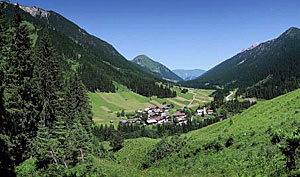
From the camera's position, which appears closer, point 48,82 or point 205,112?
point 48,82

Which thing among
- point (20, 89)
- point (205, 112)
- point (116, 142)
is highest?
point (20, 89)

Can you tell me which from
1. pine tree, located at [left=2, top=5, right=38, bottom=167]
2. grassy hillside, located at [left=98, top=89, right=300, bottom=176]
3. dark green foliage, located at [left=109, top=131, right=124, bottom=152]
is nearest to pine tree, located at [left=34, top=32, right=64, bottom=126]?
pine tree, located at [left=2, top=5, right=38, bottom=167]

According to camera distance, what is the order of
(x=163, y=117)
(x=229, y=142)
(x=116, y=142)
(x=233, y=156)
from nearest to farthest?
(x=233, y=156) → (x=229, y=142) → (x=116, y=142) → (x=163, y=117)

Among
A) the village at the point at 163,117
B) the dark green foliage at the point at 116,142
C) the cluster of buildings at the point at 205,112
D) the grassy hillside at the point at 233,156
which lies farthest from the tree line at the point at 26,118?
the cluster of buildings at the point at 205,112

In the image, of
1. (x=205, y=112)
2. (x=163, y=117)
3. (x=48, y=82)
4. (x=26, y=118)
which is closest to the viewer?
(x=26, y=118)

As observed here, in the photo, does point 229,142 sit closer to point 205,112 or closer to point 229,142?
point 229,142

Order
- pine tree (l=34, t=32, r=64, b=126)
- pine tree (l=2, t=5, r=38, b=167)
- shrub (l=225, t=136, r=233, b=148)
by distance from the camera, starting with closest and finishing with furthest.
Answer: pine tree (l=2, t=5, r=38, b=167), shrub (l=225, t=136, r=233, b=148), pine tree (l=34, t=32, r=64, b=126)

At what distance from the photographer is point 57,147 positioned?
80.6 feet

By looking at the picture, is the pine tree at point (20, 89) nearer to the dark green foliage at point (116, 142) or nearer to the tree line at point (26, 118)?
the tree line at point (26, 118)

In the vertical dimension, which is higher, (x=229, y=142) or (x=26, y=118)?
(x=26, y=118)

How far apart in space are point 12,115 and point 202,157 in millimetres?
22197

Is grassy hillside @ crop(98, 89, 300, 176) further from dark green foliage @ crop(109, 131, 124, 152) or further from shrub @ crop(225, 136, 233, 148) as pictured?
dark green foliage @ crop(109, 131, 124, 152)

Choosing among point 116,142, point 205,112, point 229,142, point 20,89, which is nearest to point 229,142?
point 229,142

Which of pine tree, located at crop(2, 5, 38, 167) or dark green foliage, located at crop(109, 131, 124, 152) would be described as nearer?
pine tree, located at crop(2, 5, 38, 167)
